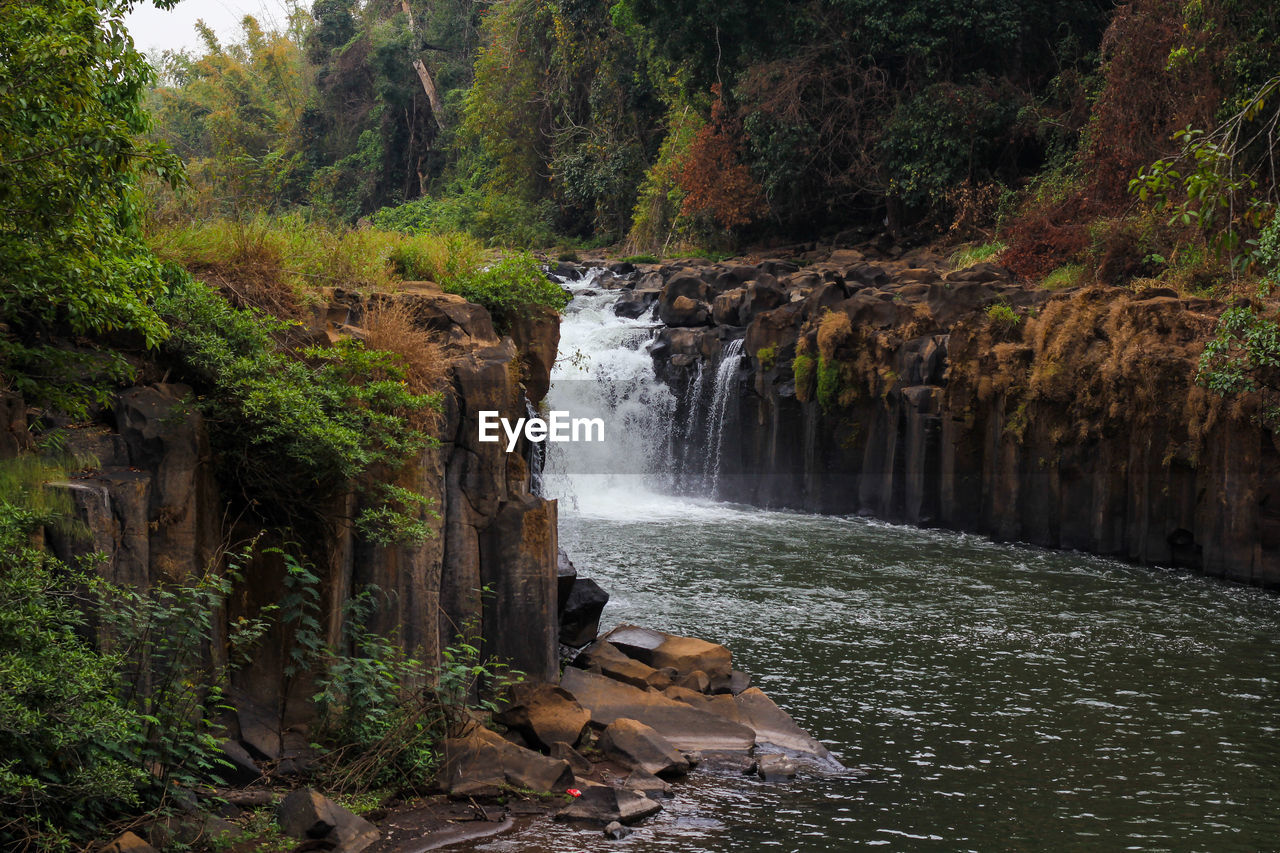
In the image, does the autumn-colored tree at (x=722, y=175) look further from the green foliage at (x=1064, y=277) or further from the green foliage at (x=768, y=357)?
the green foliage at (x=1064, y=277)

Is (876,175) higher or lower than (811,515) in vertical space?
higher

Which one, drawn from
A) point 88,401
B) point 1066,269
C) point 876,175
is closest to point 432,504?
point 88,401

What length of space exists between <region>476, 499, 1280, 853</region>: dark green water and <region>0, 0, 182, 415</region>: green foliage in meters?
3.84

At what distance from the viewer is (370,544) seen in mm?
8812

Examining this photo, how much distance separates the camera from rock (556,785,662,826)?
7.80 m

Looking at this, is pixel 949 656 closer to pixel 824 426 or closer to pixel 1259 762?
pixel 1259 762

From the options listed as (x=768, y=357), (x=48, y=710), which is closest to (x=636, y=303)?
(x=768, y=357)

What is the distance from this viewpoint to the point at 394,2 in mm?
63469

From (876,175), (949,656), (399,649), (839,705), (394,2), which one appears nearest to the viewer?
(399,649)

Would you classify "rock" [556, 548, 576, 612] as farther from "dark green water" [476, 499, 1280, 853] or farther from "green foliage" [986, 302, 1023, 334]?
"green foliage" [986, 302, 1023, 334]

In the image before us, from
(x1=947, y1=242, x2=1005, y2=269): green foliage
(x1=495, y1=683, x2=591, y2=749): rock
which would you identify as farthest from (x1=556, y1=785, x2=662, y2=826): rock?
(x1=947, y1=242, x2=1005, y2=269): green foliage

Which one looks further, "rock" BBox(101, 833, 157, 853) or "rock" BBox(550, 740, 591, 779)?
"rock" BBox(550, 740, 591, 779)

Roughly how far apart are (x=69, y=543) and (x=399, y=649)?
274 cm

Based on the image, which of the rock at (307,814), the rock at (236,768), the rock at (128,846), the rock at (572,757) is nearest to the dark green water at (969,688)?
the rock at (572,757)
